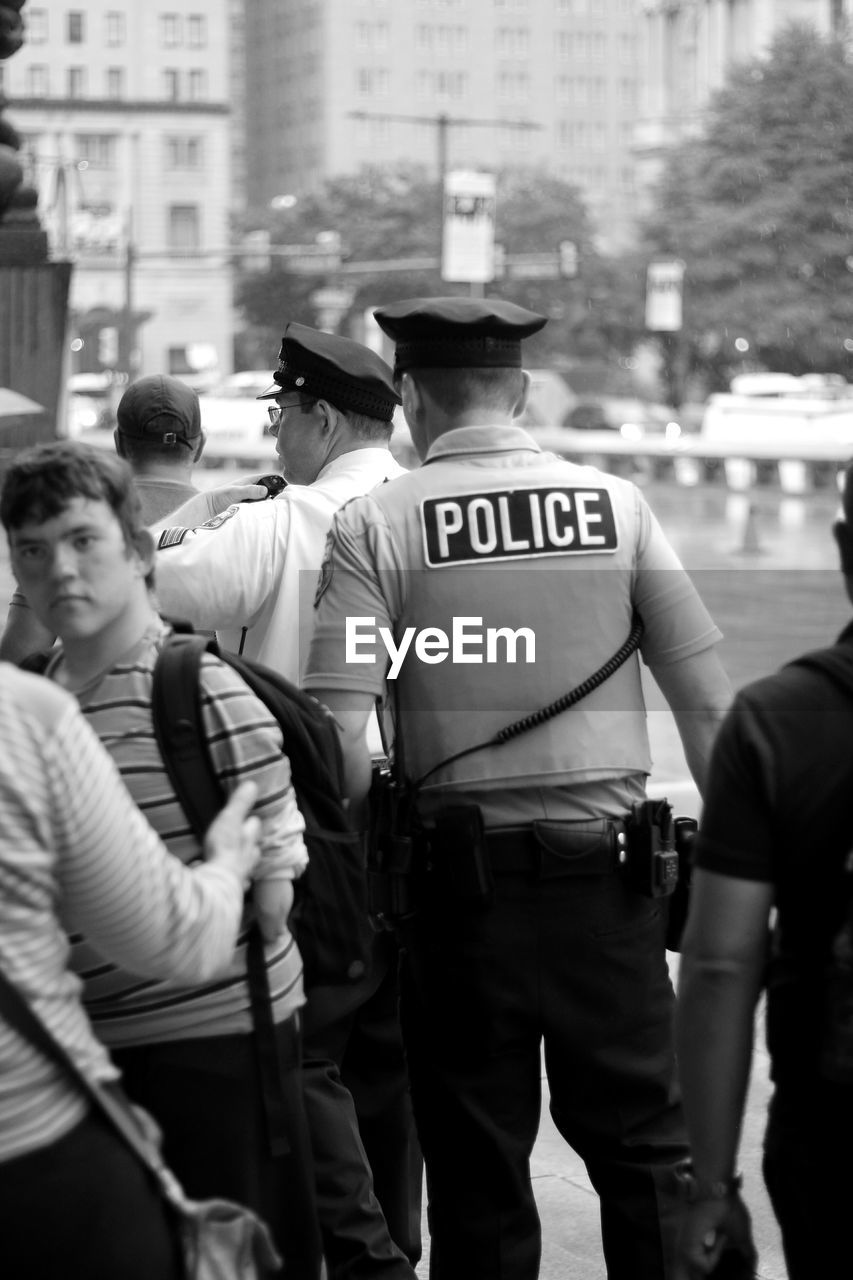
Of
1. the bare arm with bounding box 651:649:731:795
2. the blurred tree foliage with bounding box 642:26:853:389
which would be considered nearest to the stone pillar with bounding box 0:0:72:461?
the bare arm with bounding box 651:649:731:795

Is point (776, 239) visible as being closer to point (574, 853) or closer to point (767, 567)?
point (767, 567)

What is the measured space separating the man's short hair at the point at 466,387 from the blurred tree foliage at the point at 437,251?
7231cm

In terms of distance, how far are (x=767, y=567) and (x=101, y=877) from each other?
22.8 metres

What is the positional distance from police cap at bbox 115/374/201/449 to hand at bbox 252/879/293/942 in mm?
1730

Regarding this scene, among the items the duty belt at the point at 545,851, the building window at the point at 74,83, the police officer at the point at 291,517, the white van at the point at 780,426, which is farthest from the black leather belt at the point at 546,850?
the building window at the point at 74,83

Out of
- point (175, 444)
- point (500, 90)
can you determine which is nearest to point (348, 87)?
point (500, 90)

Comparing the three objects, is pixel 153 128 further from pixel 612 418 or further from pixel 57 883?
pixel 57 883

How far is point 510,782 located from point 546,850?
0.45ft

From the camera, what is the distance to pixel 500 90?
15412 centimetres

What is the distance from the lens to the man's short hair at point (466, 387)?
3.64 meters

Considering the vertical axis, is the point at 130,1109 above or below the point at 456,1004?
above

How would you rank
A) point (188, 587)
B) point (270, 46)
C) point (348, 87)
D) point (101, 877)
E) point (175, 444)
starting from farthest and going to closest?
point (270, 46), point (348, 87), point (175, 444), point (188, 587), point (101, 877)

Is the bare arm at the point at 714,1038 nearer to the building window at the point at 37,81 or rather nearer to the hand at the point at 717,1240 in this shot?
the hand at the point at 717,1240

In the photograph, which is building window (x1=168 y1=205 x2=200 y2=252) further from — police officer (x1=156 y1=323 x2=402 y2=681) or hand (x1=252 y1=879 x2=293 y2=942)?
hand (x1=252 y1=879 x2=293 y2=942)
